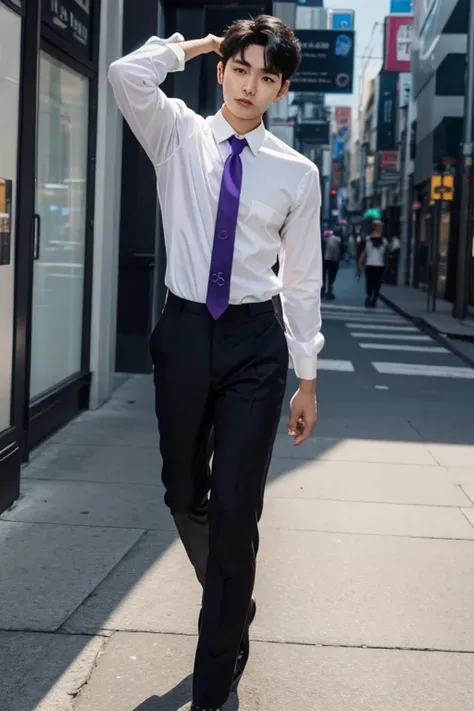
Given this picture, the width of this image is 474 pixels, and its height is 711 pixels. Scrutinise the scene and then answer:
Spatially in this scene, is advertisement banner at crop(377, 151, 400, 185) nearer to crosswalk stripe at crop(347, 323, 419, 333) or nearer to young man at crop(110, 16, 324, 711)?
crosswalk stripe at crop(347, 323, 419, 333)

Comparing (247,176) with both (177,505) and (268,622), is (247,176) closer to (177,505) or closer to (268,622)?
(177,505)

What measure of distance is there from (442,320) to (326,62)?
30.3 feet

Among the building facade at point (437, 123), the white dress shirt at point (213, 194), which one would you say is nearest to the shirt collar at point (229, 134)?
the white dress shirt at point (213, 194)

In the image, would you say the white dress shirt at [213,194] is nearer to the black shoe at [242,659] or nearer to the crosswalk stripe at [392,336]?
the black shoe at [242,659]

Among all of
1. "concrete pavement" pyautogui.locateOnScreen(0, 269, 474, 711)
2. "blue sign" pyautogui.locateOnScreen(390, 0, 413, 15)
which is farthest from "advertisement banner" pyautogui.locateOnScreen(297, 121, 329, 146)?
"concrete pavement" pyautogui.locateOnScreen(0, 269, 474, 711)

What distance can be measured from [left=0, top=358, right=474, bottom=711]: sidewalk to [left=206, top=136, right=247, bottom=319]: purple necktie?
123cm

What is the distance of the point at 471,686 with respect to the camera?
11.9ft

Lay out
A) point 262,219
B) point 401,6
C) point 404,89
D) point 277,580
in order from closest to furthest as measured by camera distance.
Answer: point 262,219 < point 277,580 < point 404,89 < point 401,6

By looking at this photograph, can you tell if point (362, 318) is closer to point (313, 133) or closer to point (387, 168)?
point (387, 168)

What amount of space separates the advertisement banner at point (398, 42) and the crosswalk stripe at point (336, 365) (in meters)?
38.2

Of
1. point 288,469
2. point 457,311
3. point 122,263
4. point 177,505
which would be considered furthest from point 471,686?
point 457,311

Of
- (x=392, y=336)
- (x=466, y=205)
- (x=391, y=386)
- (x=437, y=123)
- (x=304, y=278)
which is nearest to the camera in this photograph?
(x=304, y=278)

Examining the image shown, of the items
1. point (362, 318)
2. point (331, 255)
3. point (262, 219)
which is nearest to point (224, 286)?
point (262, 219)

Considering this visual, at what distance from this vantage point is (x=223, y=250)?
3.20 meters
